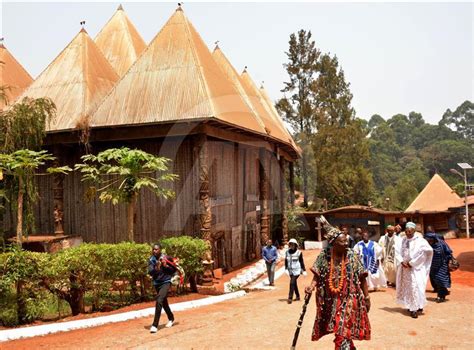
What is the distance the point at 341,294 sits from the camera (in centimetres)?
570

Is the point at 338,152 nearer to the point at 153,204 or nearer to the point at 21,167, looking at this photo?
the point at 153,204

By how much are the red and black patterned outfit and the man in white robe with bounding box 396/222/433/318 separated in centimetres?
342

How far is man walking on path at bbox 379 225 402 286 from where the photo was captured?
12.0m

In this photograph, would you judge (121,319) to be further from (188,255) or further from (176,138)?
(176,138)

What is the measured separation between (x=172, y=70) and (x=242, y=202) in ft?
23.4

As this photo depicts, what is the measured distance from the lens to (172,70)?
14.6 m

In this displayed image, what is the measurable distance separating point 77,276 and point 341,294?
245 inches

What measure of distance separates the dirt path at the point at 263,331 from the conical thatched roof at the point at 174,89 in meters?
5.88

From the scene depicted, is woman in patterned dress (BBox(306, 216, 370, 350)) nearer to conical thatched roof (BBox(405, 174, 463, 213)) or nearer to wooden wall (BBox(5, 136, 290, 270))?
wooden wall (BBox(5, 136, 290, 270))

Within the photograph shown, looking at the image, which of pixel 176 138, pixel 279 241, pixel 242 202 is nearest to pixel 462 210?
pixel 279 241

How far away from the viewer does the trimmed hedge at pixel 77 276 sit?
29.0 ft

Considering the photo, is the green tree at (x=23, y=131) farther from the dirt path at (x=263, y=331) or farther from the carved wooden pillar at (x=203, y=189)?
the dirt path at (x=263, y=331)

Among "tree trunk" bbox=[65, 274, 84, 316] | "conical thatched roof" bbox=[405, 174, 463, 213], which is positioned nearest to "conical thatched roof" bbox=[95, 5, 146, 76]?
"tree trunk" bbox=[65, 274, 84, 316]

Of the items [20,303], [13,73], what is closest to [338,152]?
[13,73]
